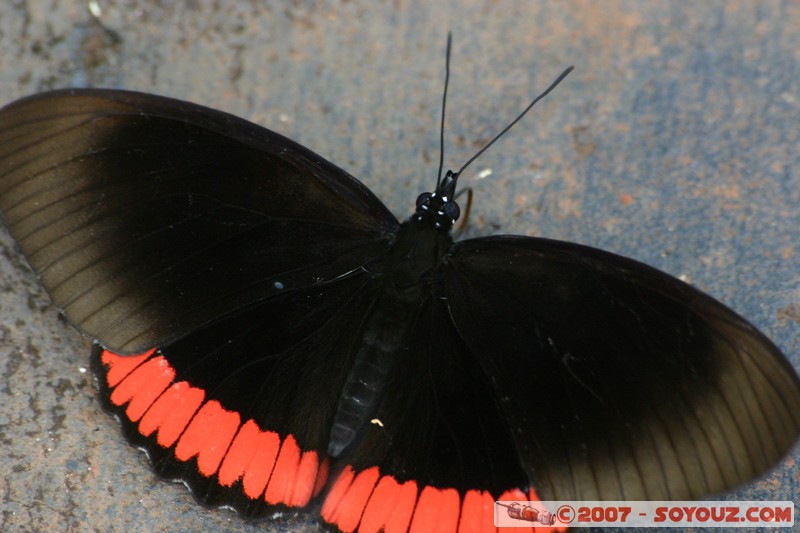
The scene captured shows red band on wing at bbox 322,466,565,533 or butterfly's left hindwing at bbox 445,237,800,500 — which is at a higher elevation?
butterfly's left hindwing at bbox 445,237,800,500

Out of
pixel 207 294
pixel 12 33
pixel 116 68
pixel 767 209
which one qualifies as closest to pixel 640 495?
pixel 207 294

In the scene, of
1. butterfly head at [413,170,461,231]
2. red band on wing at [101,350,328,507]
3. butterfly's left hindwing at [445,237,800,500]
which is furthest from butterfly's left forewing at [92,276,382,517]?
butterfly's left hindwing at [445,237,800,500]

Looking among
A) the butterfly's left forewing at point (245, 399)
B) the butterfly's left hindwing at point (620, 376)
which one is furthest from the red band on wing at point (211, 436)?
the butterfly's left hindwing at point (620, 376)

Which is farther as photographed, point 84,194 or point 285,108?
point 285,108

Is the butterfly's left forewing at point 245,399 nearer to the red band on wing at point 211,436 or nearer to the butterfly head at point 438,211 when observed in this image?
the red band on wing at point 211,436

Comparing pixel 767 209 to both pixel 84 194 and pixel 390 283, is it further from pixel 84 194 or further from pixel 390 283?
pixel 84 194

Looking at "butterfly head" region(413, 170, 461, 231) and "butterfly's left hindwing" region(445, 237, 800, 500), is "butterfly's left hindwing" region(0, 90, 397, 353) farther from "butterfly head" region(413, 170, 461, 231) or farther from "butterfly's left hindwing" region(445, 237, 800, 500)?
"butterfly's left hindwing" region(445, 237, 800, 500)

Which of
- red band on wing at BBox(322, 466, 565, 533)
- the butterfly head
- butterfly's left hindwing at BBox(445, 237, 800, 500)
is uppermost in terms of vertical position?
the butterfly head
